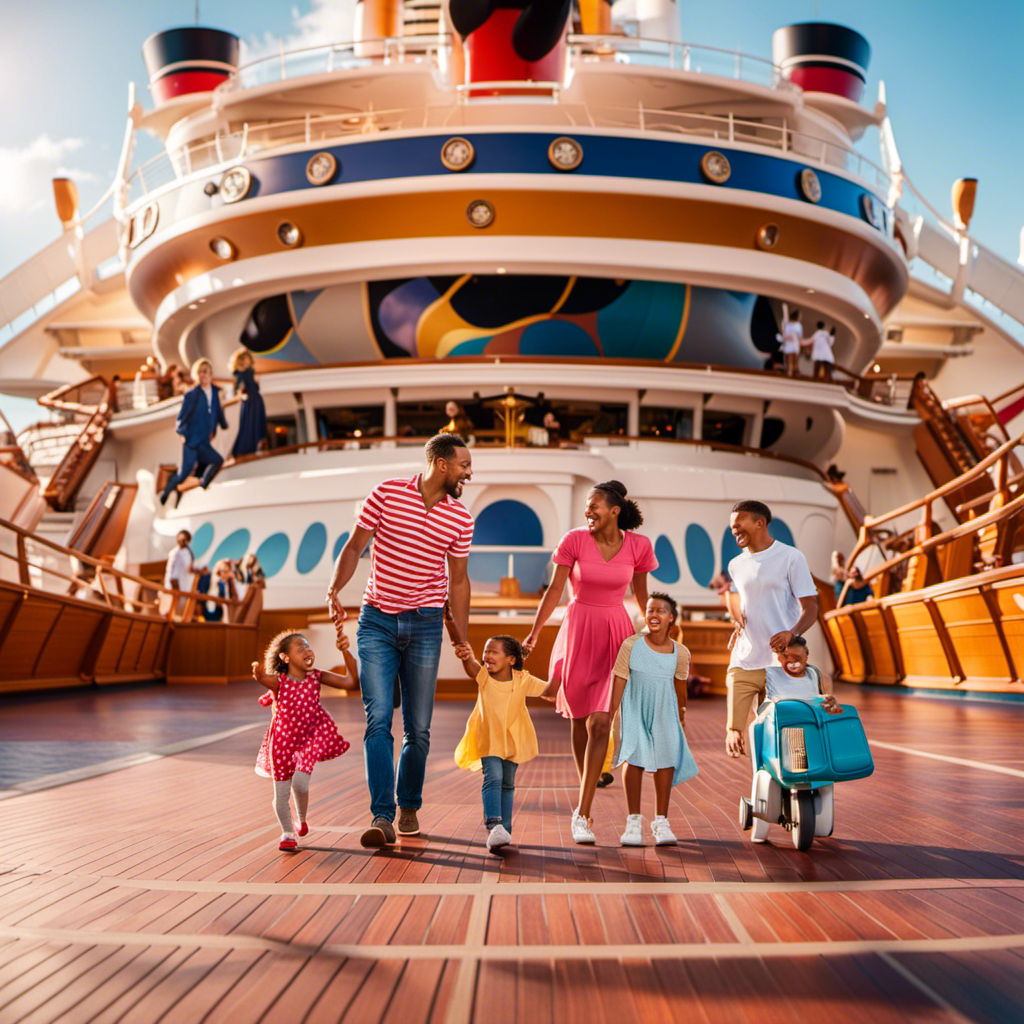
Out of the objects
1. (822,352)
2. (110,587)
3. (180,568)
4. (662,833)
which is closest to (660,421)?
(822,352)

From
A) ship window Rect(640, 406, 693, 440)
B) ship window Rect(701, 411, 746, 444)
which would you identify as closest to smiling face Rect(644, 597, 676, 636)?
ship window Rect(640, 406, 693, 440)

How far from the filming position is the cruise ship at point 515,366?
12.8 metres

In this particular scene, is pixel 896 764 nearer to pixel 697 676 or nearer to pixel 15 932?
pixel 15 932

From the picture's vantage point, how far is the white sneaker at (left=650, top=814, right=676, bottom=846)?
4.54 metres

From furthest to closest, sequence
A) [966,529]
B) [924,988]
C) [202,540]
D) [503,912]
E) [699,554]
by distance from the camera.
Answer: [202,540] < [699,554] < [966,529] < [503,912] < [924,988]

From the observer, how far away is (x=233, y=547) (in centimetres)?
2177

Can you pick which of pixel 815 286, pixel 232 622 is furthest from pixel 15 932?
pixel 815 286

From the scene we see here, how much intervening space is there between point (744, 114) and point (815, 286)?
447 cm

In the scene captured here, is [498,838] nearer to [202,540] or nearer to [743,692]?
[743,692]

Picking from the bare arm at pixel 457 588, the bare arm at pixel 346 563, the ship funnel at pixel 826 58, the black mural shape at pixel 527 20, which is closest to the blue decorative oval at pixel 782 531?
the black mural shape at pixel 527 20

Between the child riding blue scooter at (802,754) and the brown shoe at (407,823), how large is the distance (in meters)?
1.44

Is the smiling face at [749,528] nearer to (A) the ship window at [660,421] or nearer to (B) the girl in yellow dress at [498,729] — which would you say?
(B) the girl in yellow dress at [498,729]

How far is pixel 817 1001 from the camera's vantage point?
264 cm

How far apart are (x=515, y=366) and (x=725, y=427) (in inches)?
240
